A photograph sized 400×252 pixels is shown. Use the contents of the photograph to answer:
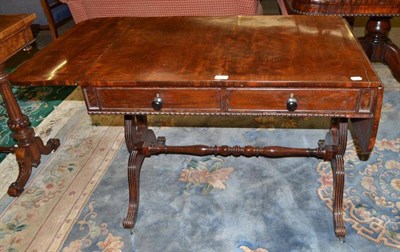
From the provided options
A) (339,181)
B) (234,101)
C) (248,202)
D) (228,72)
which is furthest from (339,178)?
(228,72)

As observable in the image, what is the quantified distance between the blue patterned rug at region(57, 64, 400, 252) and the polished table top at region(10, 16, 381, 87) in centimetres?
95

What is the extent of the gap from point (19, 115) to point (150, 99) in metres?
1.35

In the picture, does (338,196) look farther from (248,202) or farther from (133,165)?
(133,165)

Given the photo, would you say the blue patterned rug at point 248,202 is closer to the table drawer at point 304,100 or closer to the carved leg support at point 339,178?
the carved leg support at point 339,178

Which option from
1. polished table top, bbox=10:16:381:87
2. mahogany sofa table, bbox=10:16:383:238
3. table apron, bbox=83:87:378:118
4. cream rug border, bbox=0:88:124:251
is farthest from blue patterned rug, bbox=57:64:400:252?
polished table top, bbox=10:16:381:87

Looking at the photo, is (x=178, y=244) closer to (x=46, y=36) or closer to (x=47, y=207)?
(x=47, y=207)

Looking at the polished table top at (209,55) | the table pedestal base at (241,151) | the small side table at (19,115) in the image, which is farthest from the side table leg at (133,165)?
the small side table at (19,115)

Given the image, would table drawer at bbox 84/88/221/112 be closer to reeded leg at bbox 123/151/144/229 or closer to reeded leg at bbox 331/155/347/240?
reeded leg at bbox 123/151/144/229

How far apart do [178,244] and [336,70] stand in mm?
1224

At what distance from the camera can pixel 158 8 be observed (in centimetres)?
287

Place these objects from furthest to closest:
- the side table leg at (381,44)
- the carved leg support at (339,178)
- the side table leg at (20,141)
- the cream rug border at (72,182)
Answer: the side table leg at (381,44) → the side table leg at (20,141) → the cream rug border at (72,182) → the carved leg support at (339,178)

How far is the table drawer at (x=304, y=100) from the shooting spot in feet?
5.01

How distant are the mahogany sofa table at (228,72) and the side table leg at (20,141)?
0.72 m

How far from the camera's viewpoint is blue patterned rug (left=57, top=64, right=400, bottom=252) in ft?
6.67
